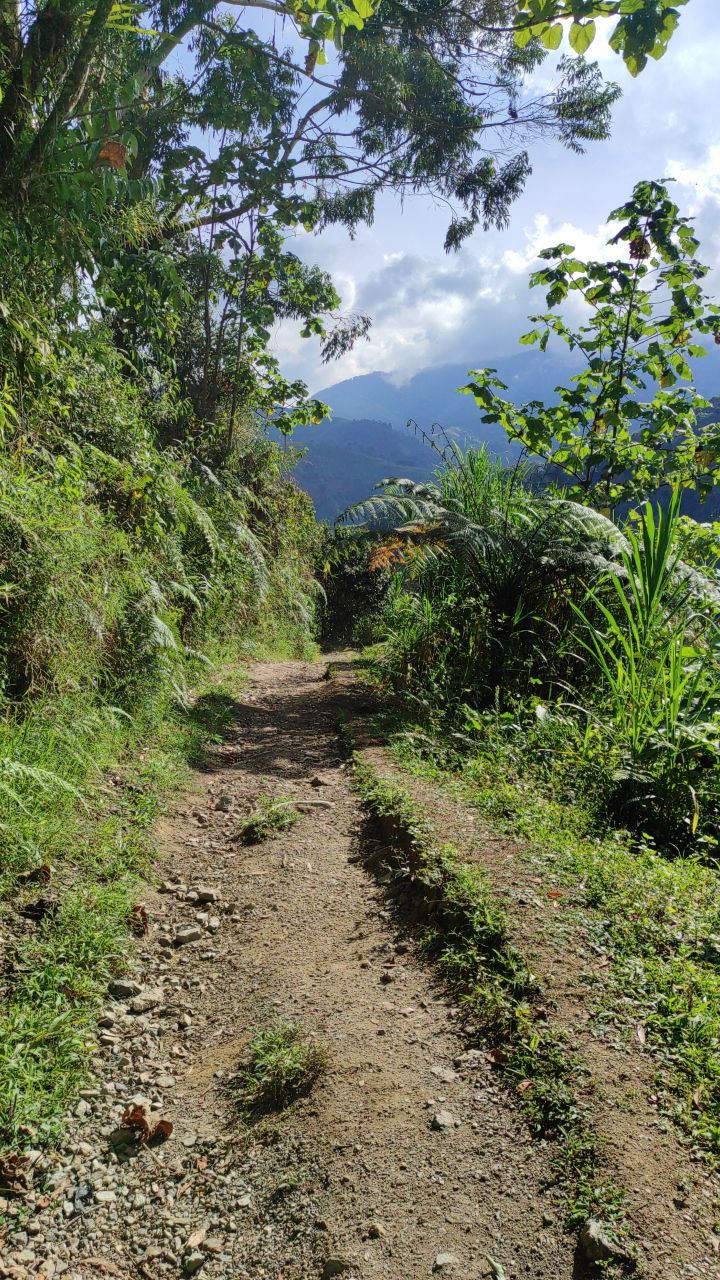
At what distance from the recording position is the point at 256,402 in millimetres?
12438

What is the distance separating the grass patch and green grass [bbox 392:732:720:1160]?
243 millimetres

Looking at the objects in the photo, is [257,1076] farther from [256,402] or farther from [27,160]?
A: [256,402]

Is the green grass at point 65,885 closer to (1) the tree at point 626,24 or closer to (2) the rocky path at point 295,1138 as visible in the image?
(2) the rocky path at point 295,1138

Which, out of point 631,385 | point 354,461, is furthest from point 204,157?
point 354,461

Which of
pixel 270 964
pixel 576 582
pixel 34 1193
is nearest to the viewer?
pixel 34 1193

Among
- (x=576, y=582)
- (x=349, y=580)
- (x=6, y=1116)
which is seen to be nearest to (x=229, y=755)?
(x=576, y=582)

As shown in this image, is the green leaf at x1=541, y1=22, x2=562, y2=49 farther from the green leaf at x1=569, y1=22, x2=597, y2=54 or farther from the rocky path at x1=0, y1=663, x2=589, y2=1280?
the rocky path at x1=0, y1=663, x2=589, y2=1280

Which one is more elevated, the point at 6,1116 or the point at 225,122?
the point at 225,122

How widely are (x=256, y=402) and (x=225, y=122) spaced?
16.0 feet

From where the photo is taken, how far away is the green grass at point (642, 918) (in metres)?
2.03

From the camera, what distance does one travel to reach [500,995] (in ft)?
7.80

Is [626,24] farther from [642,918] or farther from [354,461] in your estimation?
[354,461]

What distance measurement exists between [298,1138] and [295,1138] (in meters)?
0.01

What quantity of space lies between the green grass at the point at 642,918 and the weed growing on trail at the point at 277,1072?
909 millimetres
